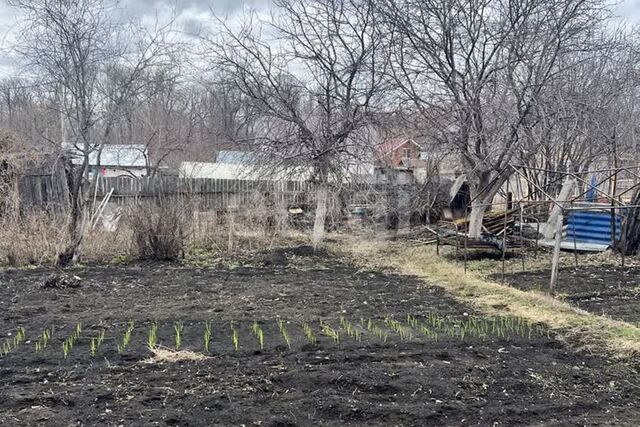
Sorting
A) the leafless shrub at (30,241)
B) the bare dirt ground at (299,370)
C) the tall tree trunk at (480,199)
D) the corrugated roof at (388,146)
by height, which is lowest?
the bare dirt ground at (299,370)

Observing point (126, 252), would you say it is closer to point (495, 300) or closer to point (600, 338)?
point (495, 300)

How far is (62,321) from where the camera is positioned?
542 cm

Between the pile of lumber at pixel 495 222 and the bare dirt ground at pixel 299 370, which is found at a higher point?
the pile of lumber at pixel 495 222

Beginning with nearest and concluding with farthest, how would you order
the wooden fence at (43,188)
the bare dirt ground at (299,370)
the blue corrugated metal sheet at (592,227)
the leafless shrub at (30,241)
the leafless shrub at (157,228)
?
the bare dirt ground at (299,370) < the leafless shrub at (30,241) < the leafless shrub at (157,228) < the wooden fence at (43,188) < the blue corrugated metal sheet at (592,227)

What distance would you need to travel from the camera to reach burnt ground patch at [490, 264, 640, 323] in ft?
20.4

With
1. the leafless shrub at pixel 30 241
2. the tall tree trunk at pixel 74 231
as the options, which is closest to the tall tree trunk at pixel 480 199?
the tall tree trunk at pixel 74 231

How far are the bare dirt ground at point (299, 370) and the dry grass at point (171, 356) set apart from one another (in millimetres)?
74

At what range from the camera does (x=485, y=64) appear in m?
10.3

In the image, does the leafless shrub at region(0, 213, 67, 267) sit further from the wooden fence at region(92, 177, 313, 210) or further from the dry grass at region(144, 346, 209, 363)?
the dry grass at region(144, 346, 209, 363)

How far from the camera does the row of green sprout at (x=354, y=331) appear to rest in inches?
181

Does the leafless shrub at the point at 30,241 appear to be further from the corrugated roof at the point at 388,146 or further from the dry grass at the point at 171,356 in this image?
the corrugated roof at the point at 388,146

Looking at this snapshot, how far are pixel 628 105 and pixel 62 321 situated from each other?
40.3 ft

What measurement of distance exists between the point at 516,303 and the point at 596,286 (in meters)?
1.90

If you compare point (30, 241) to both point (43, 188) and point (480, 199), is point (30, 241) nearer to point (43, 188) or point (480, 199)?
point (43, 188)
